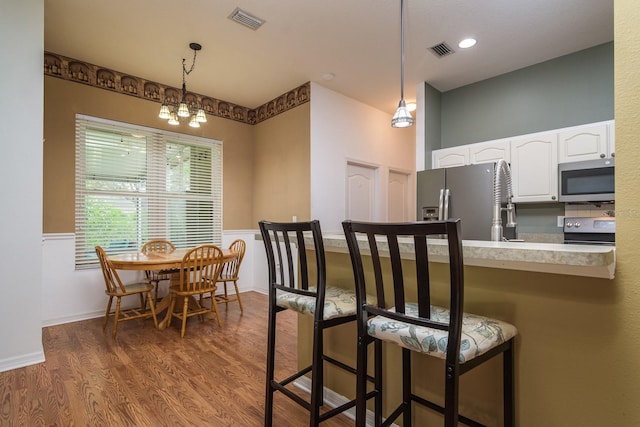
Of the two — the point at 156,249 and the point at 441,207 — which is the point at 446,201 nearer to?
the point at 441,207

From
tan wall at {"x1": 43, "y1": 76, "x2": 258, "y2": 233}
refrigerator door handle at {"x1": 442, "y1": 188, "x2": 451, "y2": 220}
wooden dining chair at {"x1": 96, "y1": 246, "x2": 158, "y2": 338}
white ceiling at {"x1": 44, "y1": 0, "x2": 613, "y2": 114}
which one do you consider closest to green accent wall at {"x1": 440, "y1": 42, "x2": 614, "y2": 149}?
white ceiling at {"x1": 44, "y1": 0, "x2": 613, "y2": 114}

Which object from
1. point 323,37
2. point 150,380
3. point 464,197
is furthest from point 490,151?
point 150,380

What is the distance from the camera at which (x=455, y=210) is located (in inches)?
131

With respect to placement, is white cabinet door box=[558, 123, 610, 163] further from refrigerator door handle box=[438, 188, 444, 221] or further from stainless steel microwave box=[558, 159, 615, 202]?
refrigerator door handle box=[438, 188, 444, 221]

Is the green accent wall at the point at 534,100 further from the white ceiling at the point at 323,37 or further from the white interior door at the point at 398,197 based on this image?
the white interior door at the point at 398,197

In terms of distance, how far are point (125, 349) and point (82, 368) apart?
36cm

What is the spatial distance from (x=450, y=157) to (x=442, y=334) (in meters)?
3.25

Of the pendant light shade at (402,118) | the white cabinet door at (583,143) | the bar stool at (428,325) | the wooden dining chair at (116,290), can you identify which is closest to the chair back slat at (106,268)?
the wooden dining chair at (116,290)

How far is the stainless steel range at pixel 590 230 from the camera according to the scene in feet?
8.91

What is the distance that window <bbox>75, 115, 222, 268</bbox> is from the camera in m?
3.68

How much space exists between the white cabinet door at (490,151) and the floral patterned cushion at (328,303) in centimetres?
268

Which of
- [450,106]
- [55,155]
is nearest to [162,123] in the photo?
[55,155]

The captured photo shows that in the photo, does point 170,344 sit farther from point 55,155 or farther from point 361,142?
point 361,142

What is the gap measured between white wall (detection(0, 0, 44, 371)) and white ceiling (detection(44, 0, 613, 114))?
44cm
